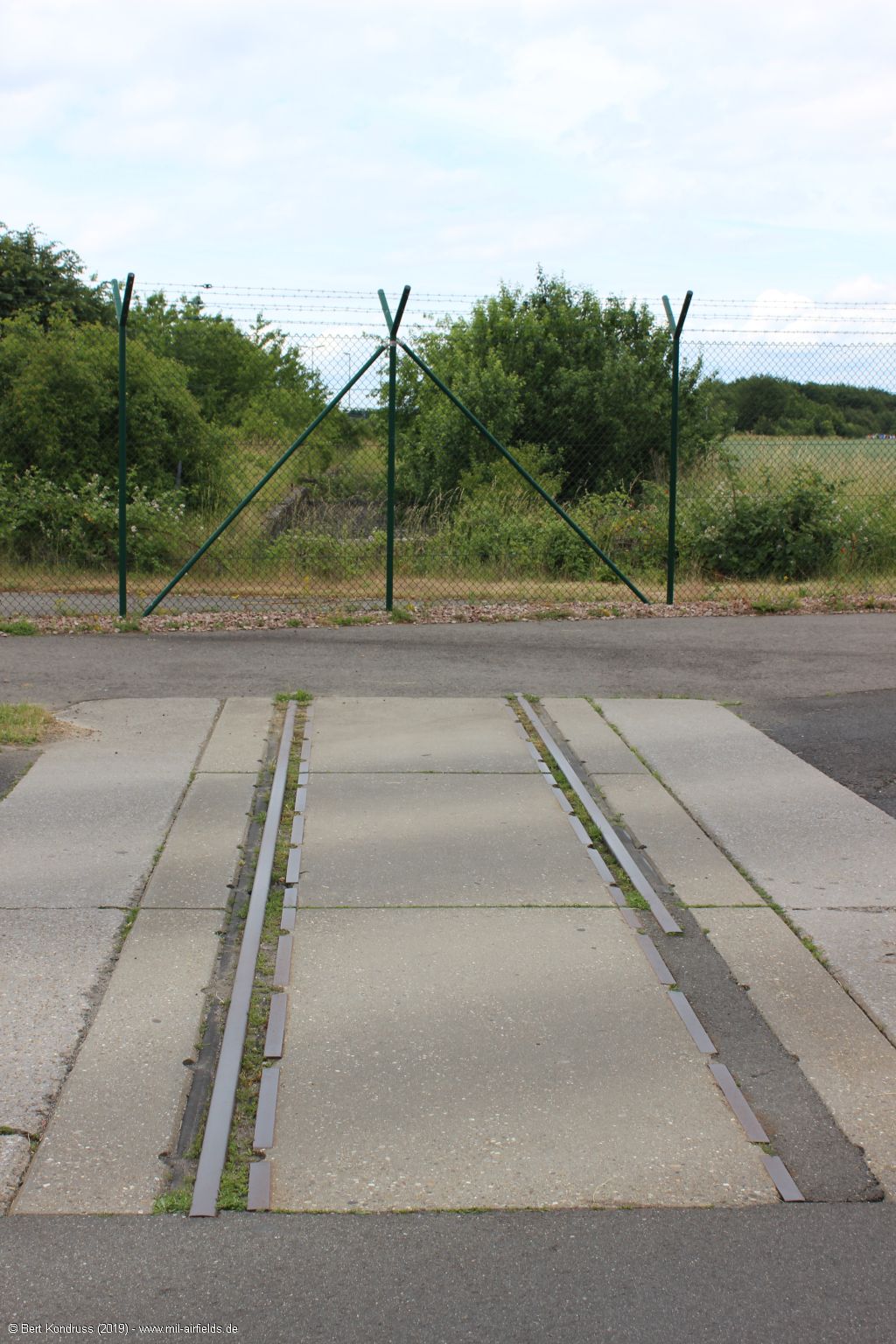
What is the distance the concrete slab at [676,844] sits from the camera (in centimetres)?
528

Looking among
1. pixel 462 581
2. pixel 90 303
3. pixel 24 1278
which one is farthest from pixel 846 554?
pixel 90 303

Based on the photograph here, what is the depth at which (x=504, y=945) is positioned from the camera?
15.3ft

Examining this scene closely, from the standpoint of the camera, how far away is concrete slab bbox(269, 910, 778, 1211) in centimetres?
317

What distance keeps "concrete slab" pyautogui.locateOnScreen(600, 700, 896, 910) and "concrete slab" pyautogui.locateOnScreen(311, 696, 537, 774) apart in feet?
2.79

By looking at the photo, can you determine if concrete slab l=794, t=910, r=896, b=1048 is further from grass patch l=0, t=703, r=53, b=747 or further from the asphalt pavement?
grass patch l=0, t=703, r=53, b=747

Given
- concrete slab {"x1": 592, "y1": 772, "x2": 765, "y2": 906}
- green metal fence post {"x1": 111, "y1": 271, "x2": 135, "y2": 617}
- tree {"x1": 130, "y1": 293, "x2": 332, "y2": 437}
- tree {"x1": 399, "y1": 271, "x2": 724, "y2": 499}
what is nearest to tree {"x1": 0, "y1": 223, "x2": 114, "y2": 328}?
tree {"x1": 130, "y1": 293, "x2": 332, "y2": 437}

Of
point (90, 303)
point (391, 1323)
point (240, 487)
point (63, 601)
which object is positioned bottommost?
point (391, 1323)

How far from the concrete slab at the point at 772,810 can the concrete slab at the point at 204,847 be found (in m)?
2.35

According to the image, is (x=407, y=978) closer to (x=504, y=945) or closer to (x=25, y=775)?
(x=504, y=945)

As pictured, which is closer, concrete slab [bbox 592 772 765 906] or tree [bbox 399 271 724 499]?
concrete slab [bbox 592 772 765 906]

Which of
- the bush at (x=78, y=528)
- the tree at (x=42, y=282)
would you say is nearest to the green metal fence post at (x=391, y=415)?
the bush at (x=78, y=528)

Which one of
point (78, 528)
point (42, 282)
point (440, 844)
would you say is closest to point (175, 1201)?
point (440, 844)

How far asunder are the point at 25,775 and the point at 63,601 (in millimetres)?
6307

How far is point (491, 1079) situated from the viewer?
145 inches
